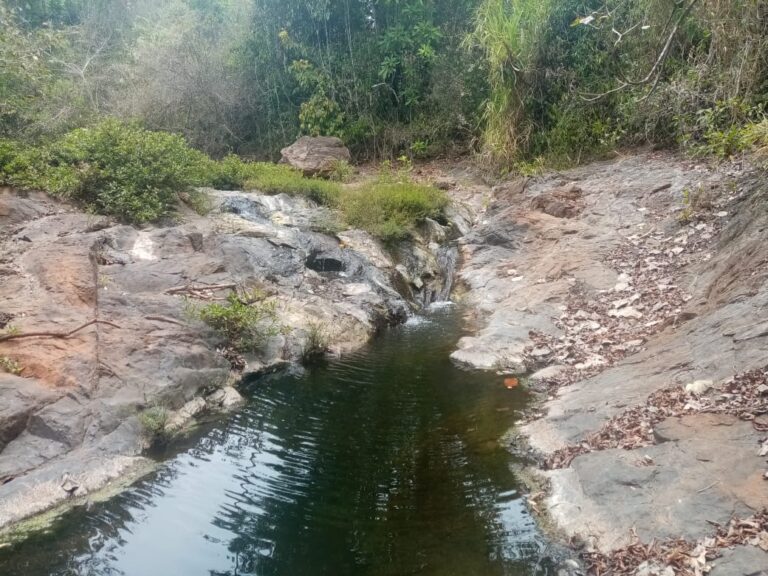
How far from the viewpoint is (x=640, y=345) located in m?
5.80

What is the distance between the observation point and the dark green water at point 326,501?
343cm

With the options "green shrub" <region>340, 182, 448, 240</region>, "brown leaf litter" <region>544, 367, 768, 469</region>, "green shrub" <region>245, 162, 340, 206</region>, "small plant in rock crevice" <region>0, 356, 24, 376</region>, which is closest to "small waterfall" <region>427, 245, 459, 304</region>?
"green shrub" <region>340, 182, 448, 240</region>

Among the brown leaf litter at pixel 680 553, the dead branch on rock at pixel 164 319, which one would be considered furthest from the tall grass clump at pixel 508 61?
the brown leaf litter at pixel 680 553

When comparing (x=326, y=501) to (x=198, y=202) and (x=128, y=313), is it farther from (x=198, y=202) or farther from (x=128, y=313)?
(x=198, y=202)

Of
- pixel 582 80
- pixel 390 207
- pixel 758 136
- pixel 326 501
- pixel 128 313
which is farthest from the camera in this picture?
pixel 582 80

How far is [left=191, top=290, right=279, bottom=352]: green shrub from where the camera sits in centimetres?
631

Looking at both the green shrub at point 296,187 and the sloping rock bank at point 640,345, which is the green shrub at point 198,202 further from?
the sloping rock bank at point 640,345

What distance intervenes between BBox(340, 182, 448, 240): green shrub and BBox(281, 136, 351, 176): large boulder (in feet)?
7.74

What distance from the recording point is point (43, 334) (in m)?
5.32

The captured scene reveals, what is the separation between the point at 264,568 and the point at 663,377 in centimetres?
326

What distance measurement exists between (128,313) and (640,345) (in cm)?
511

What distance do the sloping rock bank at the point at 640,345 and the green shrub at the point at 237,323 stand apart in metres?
2.17

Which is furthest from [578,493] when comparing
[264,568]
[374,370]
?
[374,370]

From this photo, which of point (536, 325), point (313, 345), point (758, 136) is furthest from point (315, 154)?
point (758, 136)
